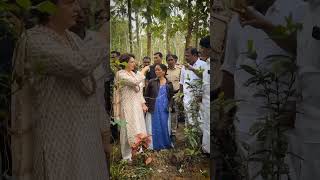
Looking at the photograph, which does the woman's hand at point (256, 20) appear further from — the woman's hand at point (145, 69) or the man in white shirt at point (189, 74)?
the woman's hand at point (145, 69)

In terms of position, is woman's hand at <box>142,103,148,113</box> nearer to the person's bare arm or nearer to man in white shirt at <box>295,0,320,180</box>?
the person's bare arm

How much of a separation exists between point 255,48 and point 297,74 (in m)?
0.52

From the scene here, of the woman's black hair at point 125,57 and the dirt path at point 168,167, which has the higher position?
the woman's black hair at point 125,57

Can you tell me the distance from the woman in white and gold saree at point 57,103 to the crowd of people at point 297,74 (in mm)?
682

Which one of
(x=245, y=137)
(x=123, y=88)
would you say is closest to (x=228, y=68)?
(x=245, y=137)

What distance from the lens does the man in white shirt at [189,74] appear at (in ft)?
14.2

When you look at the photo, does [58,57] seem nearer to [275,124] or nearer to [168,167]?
[275,124]

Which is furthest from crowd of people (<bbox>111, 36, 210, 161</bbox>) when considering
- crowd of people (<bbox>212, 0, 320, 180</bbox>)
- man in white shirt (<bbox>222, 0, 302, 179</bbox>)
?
crowd of people (<bbox>212, 0, 320, 180</bbox>)

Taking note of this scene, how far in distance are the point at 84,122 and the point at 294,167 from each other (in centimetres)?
88

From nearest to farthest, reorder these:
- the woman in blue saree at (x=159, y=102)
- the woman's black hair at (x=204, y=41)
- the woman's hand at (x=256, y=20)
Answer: the woman's hand at (x=256, y=20) → the woman's black hair at (x=204, y=41) → the woman in blue saree at (x=159, y=102)

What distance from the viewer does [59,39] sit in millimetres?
1914

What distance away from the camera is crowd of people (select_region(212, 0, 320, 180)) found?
1.70 m

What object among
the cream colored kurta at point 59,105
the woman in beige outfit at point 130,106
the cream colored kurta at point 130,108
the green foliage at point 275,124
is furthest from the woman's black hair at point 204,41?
the cream colored kurta at point 59,105

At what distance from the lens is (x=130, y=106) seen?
5.30 meters
